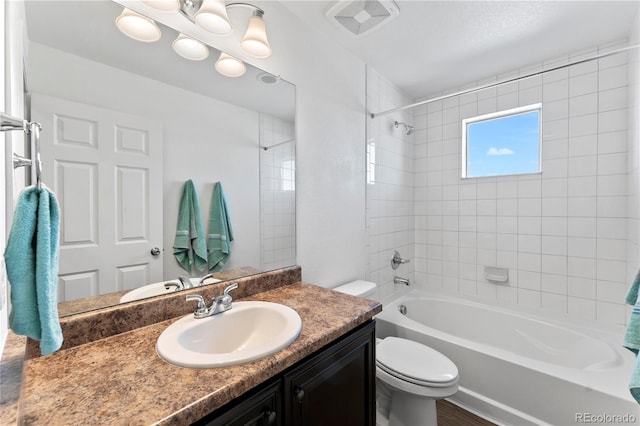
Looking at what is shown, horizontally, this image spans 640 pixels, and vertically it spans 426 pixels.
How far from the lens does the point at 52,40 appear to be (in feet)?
2.85

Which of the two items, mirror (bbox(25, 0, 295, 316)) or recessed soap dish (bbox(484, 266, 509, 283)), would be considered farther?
recessed soap dish (bbox(484, 266, 509, 283))

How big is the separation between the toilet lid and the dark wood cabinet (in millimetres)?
345

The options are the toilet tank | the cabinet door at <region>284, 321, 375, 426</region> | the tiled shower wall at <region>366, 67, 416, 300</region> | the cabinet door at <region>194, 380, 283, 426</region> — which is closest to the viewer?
the cabinet door at <region>194, 380, 283, 426</region>

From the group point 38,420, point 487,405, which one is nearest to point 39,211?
point 38,420

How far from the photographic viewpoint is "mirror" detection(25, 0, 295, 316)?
2.86ft

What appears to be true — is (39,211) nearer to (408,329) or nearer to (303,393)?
(303,393)

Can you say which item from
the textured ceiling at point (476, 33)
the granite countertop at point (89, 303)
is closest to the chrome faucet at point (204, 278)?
the granite countertop at point (89, 303)

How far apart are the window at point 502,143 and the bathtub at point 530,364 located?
1.21m

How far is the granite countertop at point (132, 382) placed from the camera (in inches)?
21.9

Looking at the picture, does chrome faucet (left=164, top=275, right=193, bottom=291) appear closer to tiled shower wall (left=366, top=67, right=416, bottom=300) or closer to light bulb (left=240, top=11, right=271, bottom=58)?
light bulb (left=240, top=11, right=271, bottom=58)

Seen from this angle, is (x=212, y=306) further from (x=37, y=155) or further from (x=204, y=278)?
(x=37, y=155)

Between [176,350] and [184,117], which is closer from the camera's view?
[176,350]

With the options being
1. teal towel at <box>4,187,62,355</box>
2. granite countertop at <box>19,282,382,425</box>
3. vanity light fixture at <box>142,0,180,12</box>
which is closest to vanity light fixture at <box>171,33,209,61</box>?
vanity light fixture at <box>142,0,180,12</box>

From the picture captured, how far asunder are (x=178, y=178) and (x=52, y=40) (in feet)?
1.83
